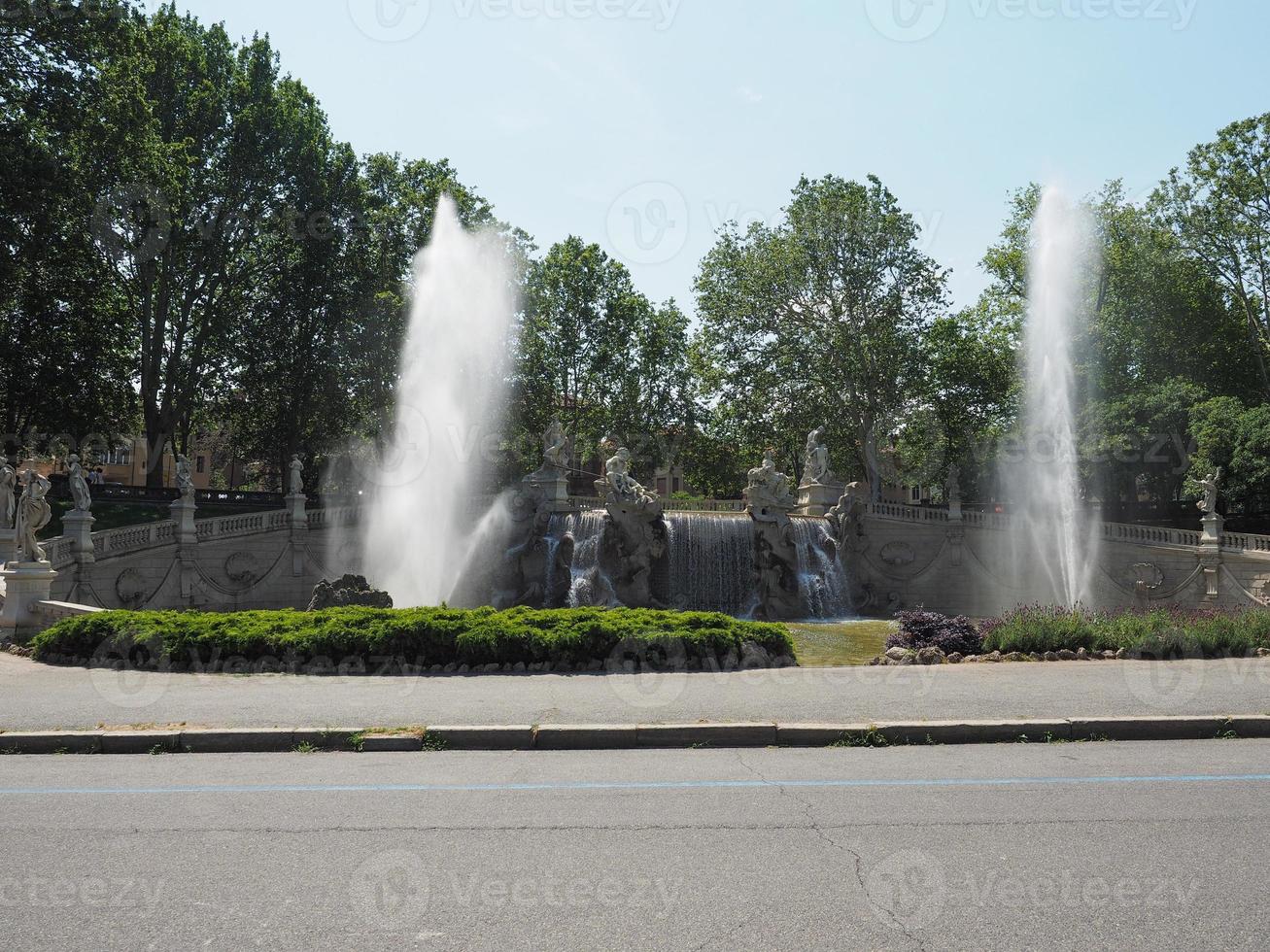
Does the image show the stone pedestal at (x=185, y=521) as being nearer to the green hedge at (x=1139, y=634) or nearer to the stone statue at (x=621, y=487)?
the stone statue at (x=621, y=487)

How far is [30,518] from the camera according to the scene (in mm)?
20422

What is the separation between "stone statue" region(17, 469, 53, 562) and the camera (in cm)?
2008

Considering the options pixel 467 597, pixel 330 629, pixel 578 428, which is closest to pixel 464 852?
pixel 330 629

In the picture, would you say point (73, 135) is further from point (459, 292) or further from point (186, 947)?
point (186, 947)

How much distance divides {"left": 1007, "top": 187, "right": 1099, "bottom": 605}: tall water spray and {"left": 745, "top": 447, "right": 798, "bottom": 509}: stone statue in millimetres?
10463

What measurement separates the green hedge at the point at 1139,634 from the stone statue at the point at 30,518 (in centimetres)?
1866

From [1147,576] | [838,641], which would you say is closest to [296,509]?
[838,641]

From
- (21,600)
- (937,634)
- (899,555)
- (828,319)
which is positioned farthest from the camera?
(828,319)

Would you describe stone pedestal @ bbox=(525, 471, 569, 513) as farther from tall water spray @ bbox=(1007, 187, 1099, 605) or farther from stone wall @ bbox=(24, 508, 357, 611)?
tall water spray @ bbox=(1007, 187, 1099, 605)

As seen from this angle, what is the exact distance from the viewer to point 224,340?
139 feet

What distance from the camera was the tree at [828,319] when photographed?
45.5 metres

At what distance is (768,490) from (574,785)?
86.1 feet

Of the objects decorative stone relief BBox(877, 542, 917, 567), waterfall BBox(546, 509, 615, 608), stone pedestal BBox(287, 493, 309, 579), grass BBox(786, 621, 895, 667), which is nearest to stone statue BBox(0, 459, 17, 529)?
stone pedestal BBox(287, 493, 309, 579)

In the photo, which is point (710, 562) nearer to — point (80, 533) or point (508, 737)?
point (80, 533)
